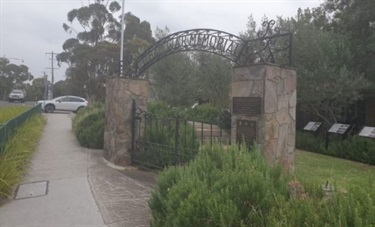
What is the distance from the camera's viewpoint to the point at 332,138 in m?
13.7

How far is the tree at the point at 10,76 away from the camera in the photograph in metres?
64.8

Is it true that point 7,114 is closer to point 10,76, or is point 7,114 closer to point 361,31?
point 361,31

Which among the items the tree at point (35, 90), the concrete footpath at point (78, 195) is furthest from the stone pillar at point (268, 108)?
the tree at point (35, 90)

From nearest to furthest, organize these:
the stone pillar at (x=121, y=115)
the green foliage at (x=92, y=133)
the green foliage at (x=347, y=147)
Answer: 1. the stone pillar at (x=121, y=115)
2. the green foliage at (x=92, y=133)
3. the green foliage at (x=347, y=147)

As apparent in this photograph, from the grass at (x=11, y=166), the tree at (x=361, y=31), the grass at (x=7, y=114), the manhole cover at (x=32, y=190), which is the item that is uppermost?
the tree at (x=361, y=31)

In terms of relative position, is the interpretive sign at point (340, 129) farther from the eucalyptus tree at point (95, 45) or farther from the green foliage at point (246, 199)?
the eucalyptus tree at point (95, 45)

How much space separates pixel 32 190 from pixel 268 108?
13.0 feet

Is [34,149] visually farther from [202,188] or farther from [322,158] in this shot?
[322,158]

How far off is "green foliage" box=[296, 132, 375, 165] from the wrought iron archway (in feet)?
18.7

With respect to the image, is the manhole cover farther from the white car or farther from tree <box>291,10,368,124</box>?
the white car

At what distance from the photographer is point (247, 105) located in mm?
5570

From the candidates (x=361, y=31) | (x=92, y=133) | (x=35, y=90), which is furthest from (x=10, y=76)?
(x=361, y=31)

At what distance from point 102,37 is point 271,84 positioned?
3814 cm

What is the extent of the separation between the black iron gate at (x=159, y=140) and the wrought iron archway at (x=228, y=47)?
1.20 m
